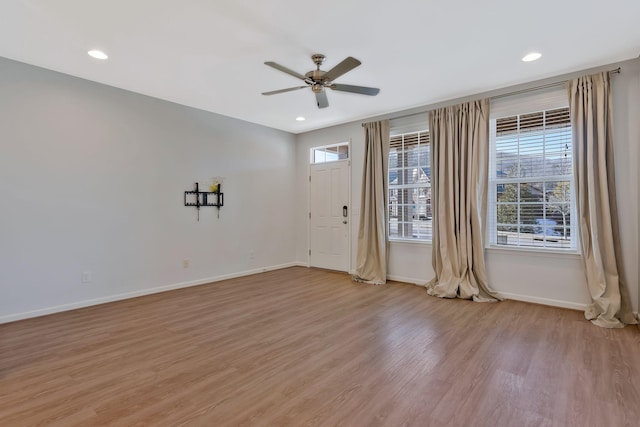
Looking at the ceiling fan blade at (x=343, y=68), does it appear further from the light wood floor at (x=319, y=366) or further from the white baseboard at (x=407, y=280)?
the white baseboard at (x=407, y=280)

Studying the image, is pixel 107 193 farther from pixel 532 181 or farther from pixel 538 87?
pixel 538 87

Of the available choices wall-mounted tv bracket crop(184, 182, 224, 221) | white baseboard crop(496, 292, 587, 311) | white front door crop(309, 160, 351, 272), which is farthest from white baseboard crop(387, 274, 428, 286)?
wall-mounted tv bracket crop(184, 182, 224, 221)

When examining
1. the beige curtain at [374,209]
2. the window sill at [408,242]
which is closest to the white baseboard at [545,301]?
the window sill at [408,242]

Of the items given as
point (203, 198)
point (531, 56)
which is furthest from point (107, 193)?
point (531, 56)

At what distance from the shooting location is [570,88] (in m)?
3.58

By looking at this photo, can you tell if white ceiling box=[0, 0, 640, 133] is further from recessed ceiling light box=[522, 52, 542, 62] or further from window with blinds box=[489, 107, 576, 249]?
window with blinds box=[489, 107, 576, 249]

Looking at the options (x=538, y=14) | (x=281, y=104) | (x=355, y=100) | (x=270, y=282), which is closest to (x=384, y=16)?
(x=538, y=14)

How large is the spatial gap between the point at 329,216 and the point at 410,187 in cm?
167

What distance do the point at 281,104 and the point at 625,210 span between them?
429cm

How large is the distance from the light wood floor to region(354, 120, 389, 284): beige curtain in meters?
1.34

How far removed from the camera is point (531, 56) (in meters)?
3.26

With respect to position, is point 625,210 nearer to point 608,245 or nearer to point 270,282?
point 608,245

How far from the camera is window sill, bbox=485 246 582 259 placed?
367cm

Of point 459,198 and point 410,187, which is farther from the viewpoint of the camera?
point 410,187
